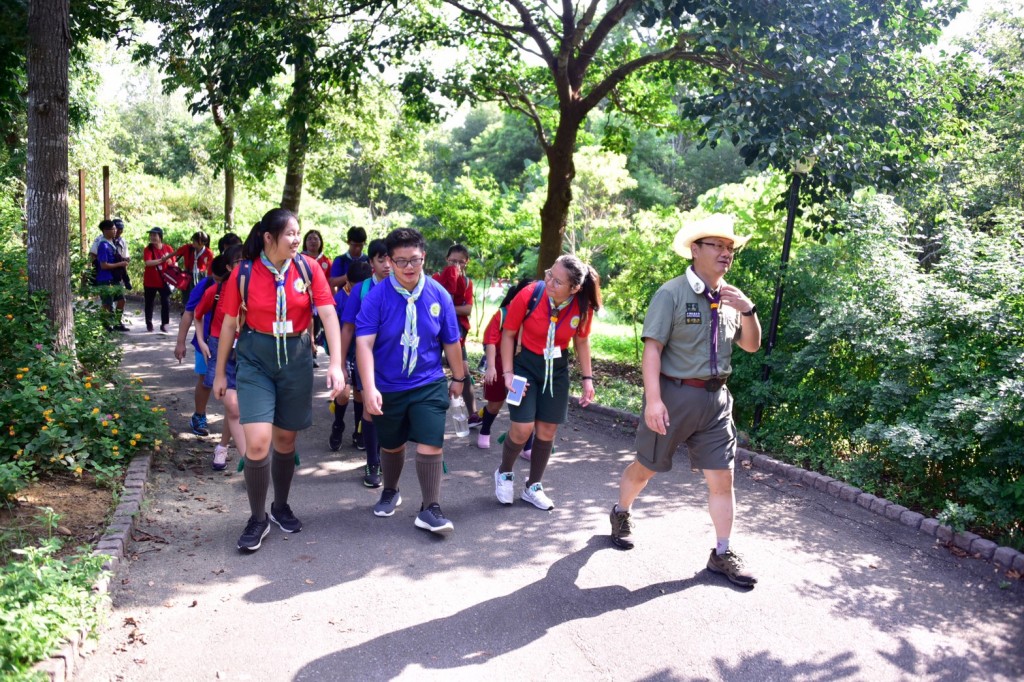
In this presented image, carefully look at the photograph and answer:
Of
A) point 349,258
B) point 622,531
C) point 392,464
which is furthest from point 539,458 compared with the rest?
point 349,258

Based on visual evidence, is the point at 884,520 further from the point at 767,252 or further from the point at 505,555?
the point at 767,252

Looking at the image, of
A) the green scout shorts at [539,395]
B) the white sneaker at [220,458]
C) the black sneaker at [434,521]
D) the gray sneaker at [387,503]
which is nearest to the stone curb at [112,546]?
the white sneaker at [220,458]

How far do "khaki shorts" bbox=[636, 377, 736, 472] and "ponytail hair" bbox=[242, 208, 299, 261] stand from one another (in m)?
2.46

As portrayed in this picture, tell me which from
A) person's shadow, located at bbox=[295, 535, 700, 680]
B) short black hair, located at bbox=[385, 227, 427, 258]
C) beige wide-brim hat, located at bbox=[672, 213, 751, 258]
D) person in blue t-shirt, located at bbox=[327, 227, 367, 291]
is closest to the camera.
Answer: person's shadow, located at bbox=[295, 535, 700, 680]

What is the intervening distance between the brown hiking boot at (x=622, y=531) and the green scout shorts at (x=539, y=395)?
2.78ft

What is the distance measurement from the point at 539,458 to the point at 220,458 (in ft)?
9.34

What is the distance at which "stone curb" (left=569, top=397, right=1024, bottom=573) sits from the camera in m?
5.44

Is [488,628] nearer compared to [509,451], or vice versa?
[488,628]

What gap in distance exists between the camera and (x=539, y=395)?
602 cm

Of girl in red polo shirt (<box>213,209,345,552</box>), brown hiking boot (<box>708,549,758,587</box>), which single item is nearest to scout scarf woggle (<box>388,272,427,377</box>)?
girl in red polo shirt (<box>213,209,345,552</box>)

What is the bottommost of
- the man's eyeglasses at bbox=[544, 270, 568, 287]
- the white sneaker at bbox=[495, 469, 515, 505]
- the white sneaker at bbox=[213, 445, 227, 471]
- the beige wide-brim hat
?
the white sneaker at bbox=[213, 445, 227, 471]

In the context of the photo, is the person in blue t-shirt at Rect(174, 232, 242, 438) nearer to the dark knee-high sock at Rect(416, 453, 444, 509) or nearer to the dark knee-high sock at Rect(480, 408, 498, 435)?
the dark knee-high sock at Rect(416, 453, 444, 509)

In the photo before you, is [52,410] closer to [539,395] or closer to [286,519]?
[286,519]

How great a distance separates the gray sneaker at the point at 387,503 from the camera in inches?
234
